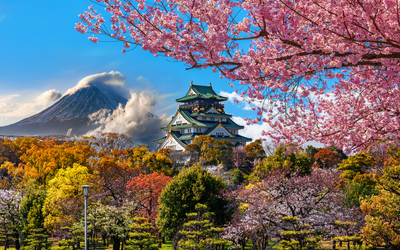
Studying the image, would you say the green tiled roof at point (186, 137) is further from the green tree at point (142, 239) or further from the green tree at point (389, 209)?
the green tree at point (389, 209)

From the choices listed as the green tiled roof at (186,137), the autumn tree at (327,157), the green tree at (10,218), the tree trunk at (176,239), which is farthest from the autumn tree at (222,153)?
the tree trunk at (176,239)

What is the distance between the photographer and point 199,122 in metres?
54.9

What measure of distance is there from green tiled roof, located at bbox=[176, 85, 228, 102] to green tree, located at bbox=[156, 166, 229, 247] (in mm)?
43914

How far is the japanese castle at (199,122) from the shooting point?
2099 inches

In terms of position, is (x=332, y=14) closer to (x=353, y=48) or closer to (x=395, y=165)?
(x=353, y=48)

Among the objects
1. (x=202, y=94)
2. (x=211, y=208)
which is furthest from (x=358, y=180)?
(x=202, y=94)

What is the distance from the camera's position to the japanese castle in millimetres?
53312

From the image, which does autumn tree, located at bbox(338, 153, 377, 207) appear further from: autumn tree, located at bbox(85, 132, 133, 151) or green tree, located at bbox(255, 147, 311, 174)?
autumn tree, located at bbox(85, 132, 133, 151)

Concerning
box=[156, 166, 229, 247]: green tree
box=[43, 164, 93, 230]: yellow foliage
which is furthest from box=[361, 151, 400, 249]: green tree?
box=[43, 164, 93, 230]: yellow foliage

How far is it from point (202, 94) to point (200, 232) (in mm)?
47327

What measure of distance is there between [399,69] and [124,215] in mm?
14495

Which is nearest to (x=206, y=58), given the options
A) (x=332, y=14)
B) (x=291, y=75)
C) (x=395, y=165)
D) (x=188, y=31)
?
(x=188, y=31)

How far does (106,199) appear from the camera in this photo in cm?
2077

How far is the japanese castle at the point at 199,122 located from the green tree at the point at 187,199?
34.7 m
